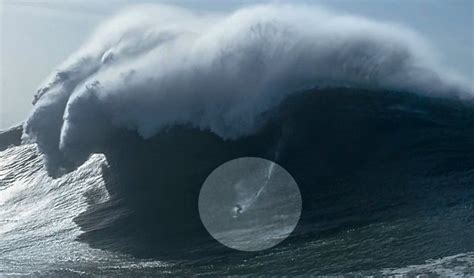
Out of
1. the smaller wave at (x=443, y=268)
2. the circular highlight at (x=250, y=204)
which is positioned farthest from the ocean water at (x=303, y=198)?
the circular highlight at (x=250, y=204)

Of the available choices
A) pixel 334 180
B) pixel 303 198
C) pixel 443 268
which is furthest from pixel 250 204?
pixel 443 268

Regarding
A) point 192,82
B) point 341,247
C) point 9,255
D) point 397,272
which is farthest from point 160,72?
point 397,272

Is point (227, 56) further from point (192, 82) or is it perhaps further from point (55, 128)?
point (55, 128)

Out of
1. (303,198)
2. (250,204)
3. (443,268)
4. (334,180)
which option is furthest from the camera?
(334,180)

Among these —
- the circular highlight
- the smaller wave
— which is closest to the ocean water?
the smaller wave

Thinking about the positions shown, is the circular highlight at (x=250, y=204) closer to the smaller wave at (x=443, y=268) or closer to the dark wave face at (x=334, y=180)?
the dark wave face at (x=334, y=180)

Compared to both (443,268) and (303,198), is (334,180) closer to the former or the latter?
(303,198)
